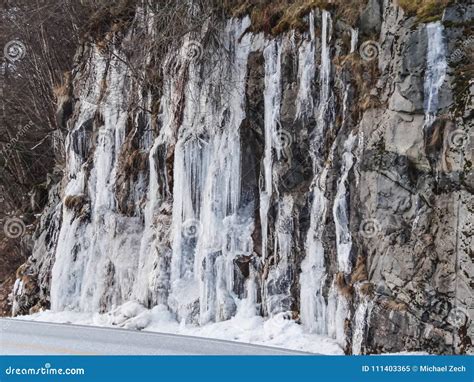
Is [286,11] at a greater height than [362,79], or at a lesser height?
greater

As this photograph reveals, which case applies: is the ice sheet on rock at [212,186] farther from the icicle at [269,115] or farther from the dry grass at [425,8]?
the dry grass at [425,8]

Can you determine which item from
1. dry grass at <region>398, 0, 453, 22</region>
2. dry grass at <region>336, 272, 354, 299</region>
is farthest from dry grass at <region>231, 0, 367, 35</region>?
dry grass at <region>336, 272, 354, 299</region>

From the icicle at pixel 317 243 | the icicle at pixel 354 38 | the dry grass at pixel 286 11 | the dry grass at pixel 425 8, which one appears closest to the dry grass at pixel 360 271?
the icicle at pixel 317 243

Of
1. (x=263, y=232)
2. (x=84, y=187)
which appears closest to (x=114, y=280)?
(x=84, y=187)

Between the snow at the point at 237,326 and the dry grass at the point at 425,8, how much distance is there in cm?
371

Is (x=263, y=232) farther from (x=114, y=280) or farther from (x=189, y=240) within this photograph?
(x=114, y=280)

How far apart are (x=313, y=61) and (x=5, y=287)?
33.9 feet

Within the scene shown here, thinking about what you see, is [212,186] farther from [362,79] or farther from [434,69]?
[434,69]

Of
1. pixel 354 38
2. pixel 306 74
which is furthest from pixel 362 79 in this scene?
pixel 306 74

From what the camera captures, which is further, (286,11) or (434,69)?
(286,11)

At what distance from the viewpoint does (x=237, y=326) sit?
28.9ft

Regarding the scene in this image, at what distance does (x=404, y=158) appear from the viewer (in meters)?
7.37

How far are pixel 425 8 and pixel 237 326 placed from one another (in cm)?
445

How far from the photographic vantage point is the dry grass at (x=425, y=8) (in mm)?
7308
